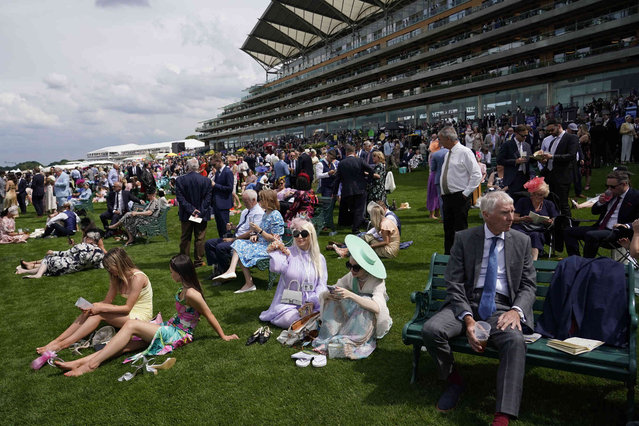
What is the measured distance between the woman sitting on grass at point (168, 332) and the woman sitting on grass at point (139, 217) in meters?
6.60

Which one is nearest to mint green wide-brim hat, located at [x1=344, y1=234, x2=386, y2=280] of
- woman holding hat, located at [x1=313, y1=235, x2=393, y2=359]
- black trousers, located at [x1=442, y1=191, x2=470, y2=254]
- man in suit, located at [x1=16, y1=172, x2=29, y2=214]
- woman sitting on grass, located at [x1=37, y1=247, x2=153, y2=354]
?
woman holding hat, located at [x1=313, y1=235, x2=393, y2=359]

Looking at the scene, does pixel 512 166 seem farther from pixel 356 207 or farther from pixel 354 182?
pixel 356 207

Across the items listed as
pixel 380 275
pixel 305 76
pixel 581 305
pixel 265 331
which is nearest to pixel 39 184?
pixel 265 331

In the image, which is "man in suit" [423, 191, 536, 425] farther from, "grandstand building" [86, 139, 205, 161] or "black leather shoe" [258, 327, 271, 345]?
"grandstand building" [86, 139, 205, 161]

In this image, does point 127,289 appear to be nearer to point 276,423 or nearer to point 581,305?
point 276,423

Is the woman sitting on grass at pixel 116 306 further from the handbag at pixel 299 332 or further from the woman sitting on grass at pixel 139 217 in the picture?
the woman sitting on grass at pixel 139 217

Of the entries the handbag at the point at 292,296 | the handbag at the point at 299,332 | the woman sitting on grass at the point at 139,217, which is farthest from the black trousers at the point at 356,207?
the woman sitting on grass at the point at 139,217

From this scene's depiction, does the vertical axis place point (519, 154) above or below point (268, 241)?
above

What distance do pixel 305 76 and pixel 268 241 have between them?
225 feet

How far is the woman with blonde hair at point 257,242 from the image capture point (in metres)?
6.34

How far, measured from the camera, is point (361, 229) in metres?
9.69

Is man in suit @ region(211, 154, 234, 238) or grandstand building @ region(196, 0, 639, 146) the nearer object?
man in suit @ region(211, 154, 234, 238)

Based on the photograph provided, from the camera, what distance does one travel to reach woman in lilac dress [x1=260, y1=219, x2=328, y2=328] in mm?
4891

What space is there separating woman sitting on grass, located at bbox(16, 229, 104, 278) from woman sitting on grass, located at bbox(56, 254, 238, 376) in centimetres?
441
